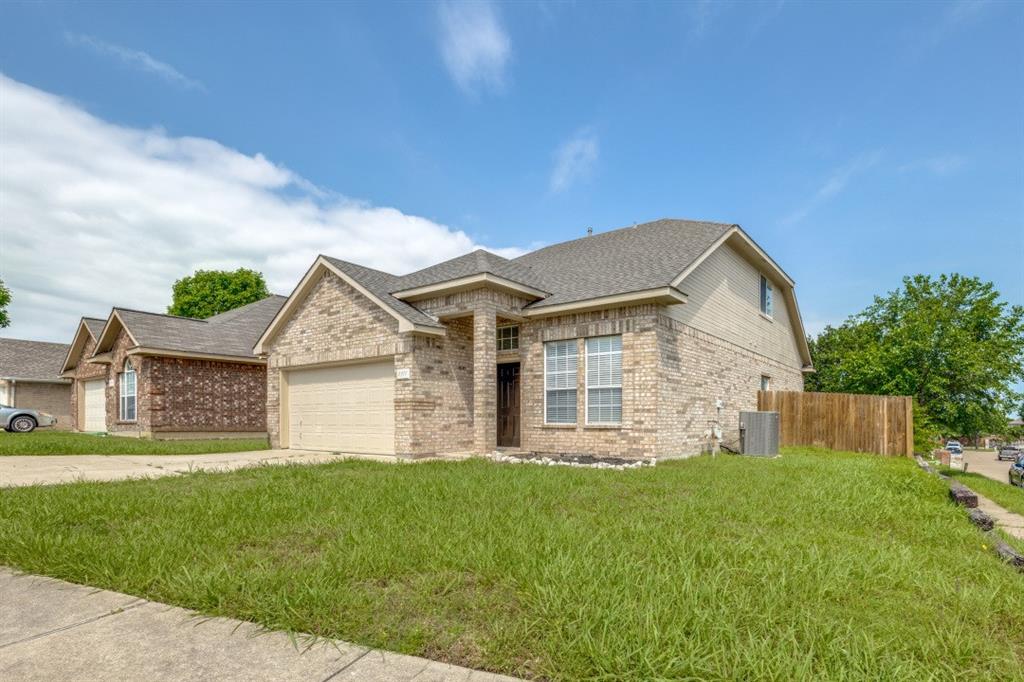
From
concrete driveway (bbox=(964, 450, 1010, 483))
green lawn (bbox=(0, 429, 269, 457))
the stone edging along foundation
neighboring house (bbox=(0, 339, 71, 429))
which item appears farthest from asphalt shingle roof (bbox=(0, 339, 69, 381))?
concrete driveway (bbox=(964, 450, 1010, 483))

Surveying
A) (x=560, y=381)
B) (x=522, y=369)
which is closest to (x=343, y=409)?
(x=522, y=369)

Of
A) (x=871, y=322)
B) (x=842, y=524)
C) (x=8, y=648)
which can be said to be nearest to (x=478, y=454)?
(x=842, y=524)

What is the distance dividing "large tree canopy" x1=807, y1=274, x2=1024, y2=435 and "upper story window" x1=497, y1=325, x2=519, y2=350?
1865 cm

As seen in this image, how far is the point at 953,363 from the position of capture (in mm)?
23766

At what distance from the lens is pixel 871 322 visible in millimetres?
31594

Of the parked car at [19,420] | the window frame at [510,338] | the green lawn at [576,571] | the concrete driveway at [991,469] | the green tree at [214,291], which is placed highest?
the green tree at [214,291]

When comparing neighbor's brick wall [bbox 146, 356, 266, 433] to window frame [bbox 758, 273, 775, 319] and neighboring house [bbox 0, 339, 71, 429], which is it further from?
window frame [bbox 758, 273, 775, 319]

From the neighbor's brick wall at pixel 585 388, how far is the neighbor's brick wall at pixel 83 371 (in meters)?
19.1

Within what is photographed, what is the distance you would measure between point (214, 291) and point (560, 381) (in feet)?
128

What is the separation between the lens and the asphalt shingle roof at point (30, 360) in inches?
1155

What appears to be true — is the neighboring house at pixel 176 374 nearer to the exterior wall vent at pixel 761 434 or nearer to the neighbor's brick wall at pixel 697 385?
the neighbor's brick wall at pixel 697 385

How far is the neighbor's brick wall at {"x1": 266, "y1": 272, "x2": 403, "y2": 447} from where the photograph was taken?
13.2 metres

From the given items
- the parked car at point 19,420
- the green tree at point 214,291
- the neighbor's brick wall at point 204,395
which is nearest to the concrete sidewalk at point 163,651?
the neighbor's brick wall at point 204,395

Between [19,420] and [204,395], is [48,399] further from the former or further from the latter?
[204,395]
